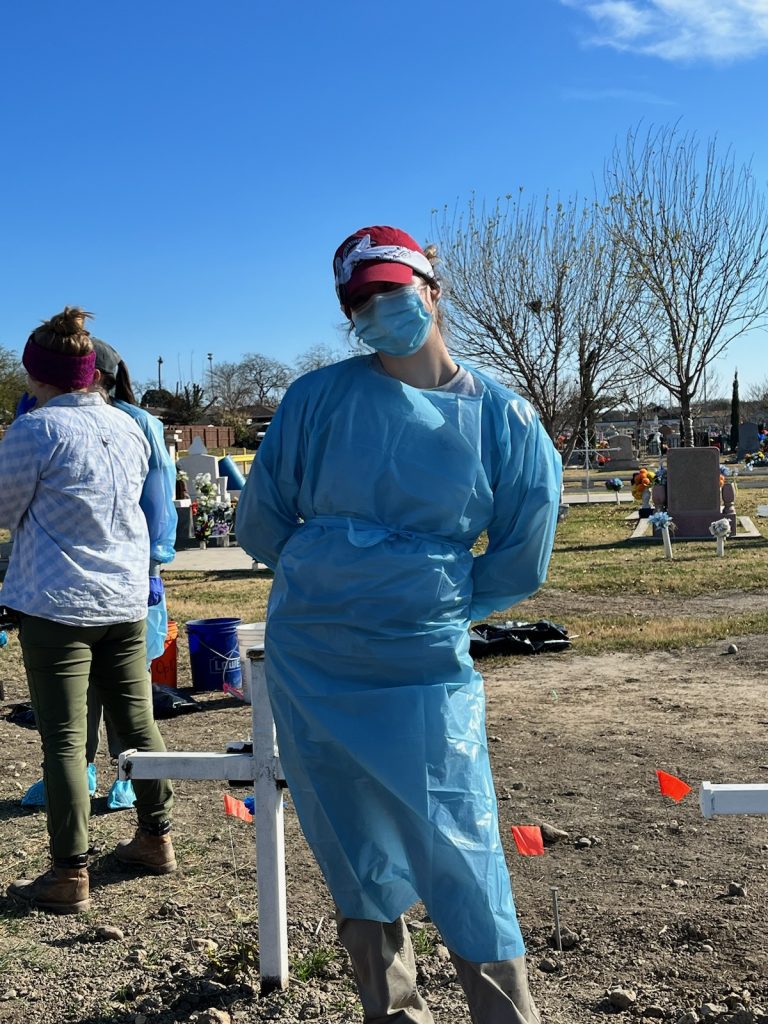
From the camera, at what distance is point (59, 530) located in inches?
125

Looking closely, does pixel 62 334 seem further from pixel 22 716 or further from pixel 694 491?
pixel 694 491

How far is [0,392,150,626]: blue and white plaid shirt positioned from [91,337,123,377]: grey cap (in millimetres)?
391

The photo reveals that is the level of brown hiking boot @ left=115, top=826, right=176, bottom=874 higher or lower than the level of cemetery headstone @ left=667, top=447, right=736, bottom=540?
lower

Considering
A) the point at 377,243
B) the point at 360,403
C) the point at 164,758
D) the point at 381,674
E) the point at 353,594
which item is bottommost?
→ the point at 164,758

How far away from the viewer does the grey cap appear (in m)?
3.69

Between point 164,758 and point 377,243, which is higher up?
point 377,243

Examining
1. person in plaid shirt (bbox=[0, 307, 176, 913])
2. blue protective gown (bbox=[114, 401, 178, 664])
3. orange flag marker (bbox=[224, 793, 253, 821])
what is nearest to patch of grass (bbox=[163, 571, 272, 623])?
blue protective gown (bbox=[114, 401, 178, 664])

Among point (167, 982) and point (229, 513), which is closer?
point (167, 982)

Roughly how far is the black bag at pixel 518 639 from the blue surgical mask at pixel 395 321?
5013 millimetres

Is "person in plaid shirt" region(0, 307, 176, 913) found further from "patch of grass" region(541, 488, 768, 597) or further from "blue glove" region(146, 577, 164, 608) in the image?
"patch of grass" region(541, 488, 768, 597)

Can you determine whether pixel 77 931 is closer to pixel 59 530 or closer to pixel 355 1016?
pixel 355 1016

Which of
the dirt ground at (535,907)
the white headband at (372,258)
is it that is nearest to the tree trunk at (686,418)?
the dirt ground at (535,907)

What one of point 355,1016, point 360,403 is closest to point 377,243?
point 360,403

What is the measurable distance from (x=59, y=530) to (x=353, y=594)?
1359mm
